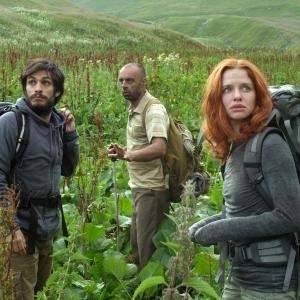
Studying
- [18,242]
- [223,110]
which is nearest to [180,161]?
[18,242]

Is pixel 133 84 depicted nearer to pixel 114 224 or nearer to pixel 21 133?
pixel 21 133

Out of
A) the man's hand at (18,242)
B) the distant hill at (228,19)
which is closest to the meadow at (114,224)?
Result: the man's hand at (18,242)

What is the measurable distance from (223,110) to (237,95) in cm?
13

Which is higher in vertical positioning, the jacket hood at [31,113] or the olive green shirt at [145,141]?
the jacket hood at [31,113]

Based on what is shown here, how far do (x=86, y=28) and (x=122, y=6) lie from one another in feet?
509

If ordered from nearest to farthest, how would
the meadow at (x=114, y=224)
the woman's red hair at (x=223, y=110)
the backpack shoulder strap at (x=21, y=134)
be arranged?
the meadow at (x=114, y=224), the woman's red hair at (x=223, y=110), the backpack shoulder strap at (x=21, y=134)

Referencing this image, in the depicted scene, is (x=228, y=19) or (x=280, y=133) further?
Result: (x=228, y=19)

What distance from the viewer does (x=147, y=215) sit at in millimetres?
5086

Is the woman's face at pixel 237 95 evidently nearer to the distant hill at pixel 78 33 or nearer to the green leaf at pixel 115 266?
the green leaf at pixel 115 266

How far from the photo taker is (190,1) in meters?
182

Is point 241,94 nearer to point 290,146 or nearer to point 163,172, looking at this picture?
point 290,146

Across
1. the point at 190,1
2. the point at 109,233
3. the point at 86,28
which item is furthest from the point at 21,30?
A: the point at 190,1

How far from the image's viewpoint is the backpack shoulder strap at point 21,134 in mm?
3658

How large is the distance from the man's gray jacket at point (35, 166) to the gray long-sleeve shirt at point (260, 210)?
1324 millimetres
